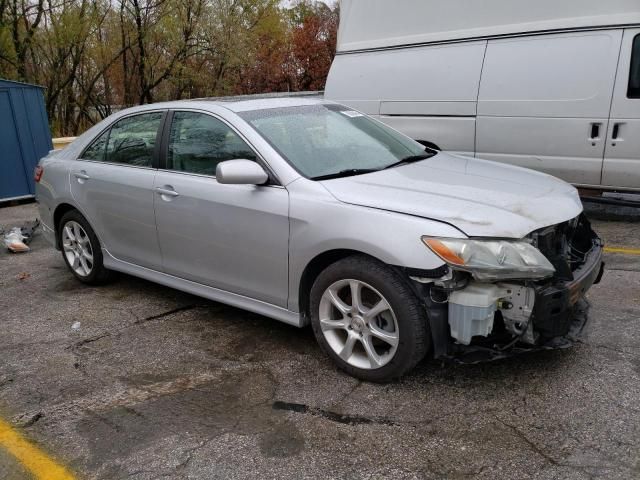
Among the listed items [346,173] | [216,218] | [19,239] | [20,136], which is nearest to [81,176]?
[216,218]

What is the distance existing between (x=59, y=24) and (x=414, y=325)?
14690 mm

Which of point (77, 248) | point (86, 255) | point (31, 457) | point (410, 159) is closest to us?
point (31, 457)

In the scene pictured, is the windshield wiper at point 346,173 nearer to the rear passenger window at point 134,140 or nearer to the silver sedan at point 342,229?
the silver sedan at point 342,229

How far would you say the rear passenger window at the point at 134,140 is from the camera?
14.4ft

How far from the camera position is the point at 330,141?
390 cm

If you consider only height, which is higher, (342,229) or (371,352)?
(342,229)

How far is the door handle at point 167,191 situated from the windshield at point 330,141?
0.69m

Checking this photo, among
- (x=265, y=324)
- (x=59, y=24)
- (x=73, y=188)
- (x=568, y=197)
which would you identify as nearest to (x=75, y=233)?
(x=73, y=188)

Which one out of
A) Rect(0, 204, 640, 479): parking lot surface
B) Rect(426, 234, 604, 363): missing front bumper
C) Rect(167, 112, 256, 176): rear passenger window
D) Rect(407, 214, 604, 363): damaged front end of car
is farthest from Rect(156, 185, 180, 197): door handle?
Rect(426, 234, 604, 363): missing front bumper

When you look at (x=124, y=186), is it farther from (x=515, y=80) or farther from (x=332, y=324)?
(x=515, y=80)

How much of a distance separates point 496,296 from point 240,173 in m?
1.56

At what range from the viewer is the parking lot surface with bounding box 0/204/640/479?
2594mm

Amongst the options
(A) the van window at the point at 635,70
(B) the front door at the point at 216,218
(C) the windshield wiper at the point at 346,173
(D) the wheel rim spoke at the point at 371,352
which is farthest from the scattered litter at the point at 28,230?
(A) the van window at the point at 635,70

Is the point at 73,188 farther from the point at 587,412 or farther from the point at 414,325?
the point at 587,412
